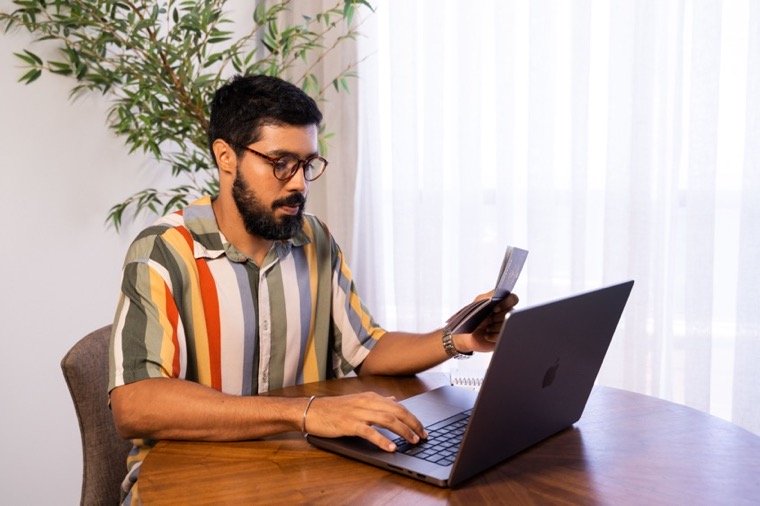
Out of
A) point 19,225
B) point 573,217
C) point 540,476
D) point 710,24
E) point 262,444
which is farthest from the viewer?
point 573,217

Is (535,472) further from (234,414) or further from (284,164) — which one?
(284,164)

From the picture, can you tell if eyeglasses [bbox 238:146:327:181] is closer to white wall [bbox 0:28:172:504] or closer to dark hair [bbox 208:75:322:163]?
dark hair [bbox 208:75:322:163]

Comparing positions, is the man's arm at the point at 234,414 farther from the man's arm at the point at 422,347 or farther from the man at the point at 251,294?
the man's arm at the point at 422,347

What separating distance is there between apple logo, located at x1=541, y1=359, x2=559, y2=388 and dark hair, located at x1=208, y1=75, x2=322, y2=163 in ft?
2.75

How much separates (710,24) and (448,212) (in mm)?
1082

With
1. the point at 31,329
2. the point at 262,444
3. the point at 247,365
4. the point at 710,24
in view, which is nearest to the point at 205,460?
the point at 262,444

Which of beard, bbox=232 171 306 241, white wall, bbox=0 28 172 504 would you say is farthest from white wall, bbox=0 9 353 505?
beard, bbox=232 171 306 241

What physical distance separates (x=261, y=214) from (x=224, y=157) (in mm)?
183

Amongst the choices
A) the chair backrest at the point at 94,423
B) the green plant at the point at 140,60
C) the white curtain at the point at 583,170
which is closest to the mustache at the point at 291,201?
the chair backrest at the point at 94,423

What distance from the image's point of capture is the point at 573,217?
2729mm

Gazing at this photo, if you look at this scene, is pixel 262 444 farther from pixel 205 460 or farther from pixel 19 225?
pixel 19 225

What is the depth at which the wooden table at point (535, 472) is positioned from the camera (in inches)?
42.6

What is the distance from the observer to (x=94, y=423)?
5.19 ft

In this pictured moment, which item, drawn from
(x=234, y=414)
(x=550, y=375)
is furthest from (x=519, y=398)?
(x=234, y=414)
